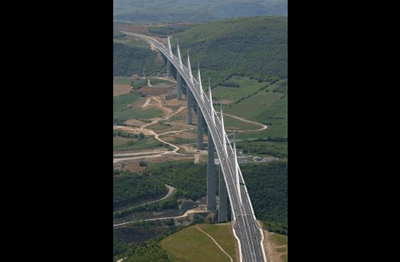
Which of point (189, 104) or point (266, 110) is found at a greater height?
point (189, 104)

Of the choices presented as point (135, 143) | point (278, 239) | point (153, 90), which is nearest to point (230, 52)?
point (153, 90)

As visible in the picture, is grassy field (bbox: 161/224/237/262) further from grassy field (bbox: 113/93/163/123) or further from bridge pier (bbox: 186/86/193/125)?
grassy field (bbox: 113/93/163/123)

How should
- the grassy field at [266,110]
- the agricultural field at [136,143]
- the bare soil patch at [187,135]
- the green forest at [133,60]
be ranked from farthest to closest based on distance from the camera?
the green forest at [133,60], the grassy field at [266,110], the bare soil patch at [187,135], the agricultural field at [136,143]

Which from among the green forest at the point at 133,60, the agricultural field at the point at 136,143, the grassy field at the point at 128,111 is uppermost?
the green forest at the point at 133,60

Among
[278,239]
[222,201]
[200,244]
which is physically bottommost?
[200,244]

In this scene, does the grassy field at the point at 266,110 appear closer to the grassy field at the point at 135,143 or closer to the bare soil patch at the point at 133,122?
the grassy field at the point at 135,143

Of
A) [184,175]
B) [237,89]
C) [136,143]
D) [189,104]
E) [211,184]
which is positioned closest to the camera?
[211,184]

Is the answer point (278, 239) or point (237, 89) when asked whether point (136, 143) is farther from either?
point (278, 239)

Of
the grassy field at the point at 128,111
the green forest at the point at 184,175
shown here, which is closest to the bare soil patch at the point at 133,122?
the grassy field at the point at 128,111
